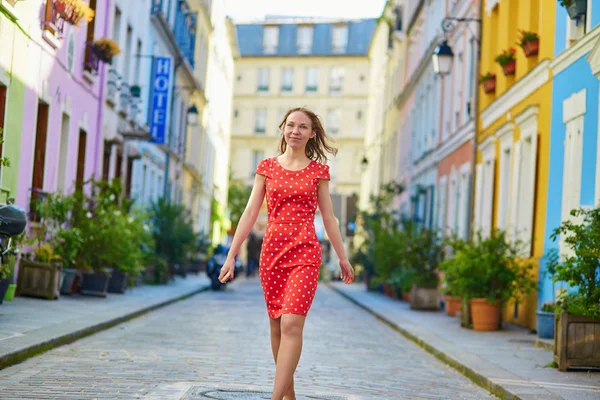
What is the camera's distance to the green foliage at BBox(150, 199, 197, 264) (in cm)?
3070

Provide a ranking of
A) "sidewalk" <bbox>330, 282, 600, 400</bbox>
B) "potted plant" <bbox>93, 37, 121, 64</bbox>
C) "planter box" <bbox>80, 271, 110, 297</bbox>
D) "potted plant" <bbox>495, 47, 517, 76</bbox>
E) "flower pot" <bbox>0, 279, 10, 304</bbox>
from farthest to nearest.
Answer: "potted plant" <bbox>93, 37, 121, 64</bbox>, "potted plant" <bbox>495, 47, 517, 76</bbox>, "planter box" <bbox>80, 271, 110, 297</bbox>, "flower pot" <bbox>0, 279, 10, 304</bbox>, "sidewalk" <bbox>330, 282, 600, 400</bbox>

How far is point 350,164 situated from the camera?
78.9 m

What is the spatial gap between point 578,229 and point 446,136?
19.2 meters

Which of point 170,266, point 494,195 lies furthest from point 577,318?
point 170,266

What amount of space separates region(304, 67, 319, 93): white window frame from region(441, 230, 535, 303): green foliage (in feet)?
210

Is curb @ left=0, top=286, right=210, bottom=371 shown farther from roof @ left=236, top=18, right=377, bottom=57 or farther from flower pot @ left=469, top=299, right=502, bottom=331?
roof @ left=236, top=18, right=377, bottom=57

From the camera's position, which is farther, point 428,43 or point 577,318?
point 428,43

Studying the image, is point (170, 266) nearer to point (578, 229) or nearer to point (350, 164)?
point (578, 229)

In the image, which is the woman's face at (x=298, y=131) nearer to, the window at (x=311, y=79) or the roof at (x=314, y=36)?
the window at (x=311, y=79)

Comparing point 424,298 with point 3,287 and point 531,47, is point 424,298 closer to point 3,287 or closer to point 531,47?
point 531,47

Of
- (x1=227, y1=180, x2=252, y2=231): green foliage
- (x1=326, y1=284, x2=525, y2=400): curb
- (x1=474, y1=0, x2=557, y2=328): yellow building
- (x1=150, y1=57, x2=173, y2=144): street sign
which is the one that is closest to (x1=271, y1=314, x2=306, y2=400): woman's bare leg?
(x1=326, y1=284, x2=525, y2=400): curb

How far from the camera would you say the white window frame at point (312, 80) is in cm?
8075

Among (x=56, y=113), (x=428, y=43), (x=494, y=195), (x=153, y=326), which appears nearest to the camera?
(x=153, y=326)

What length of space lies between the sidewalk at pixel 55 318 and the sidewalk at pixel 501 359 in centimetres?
407
